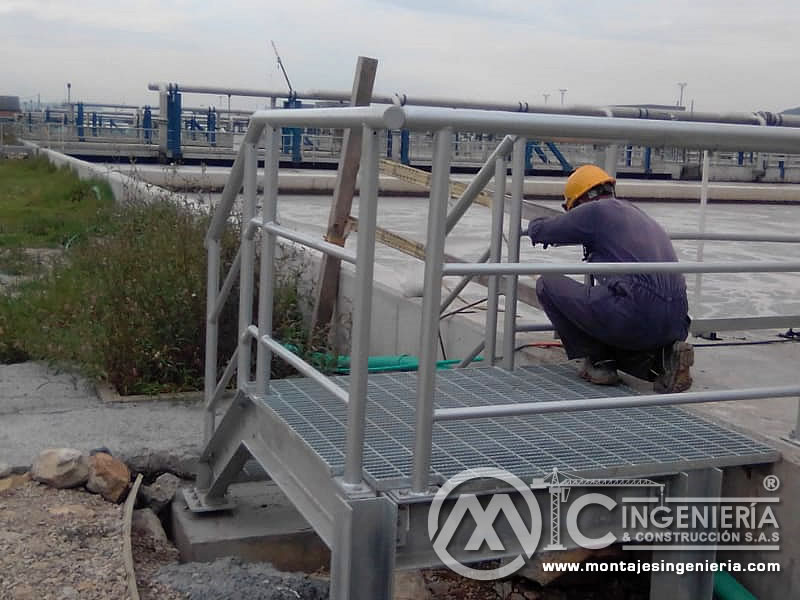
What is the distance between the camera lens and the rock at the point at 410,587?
4184 mm

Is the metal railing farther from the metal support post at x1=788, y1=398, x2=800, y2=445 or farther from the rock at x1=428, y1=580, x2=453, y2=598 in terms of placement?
the rock at x1=428, y1=580, x2=453, y2=598

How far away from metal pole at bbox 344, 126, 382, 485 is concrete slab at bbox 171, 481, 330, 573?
186 centimetres

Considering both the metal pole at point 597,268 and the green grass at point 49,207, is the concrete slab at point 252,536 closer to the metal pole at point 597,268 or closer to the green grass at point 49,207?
the metal pole at point 597,268

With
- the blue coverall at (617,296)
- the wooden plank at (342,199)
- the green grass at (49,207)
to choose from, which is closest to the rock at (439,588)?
the blue coverall at (617,296)

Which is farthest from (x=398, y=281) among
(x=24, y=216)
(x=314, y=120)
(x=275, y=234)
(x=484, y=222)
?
(x=24, y=216)

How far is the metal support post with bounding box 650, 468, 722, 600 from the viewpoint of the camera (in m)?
3.14

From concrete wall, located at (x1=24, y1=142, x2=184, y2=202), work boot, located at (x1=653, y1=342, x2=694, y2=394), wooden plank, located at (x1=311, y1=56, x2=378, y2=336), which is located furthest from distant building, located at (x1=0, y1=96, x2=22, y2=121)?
work boot, located at (x1=653, y1=342, x2=694, y2=394)

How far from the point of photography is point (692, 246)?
1027 cm

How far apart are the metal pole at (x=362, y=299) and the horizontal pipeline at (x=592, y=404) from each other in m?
0.23

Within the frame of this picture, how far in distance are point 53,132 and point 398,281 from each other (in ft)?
70.7

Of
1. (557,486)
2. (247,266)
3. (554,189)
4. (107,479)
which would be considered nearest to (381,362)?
(107,479)
